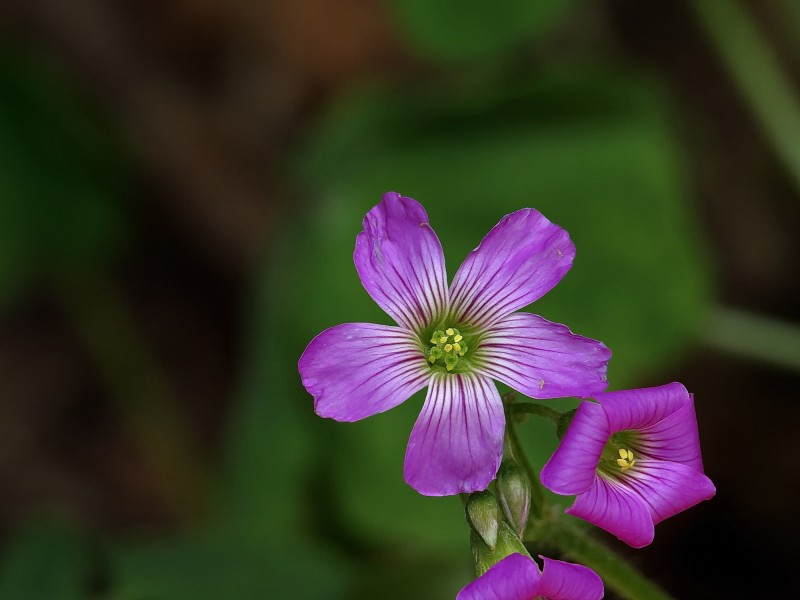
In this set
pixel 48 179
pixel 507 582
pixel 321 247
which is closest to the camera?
pixel 507 582

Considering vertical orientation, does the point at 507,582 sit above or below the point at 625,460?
below

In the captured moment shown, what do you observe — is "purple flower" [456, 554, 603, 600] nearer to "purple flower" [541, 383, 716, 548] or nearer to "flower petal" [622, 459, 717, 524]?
"purple flower" [541, 383, 716, 548]

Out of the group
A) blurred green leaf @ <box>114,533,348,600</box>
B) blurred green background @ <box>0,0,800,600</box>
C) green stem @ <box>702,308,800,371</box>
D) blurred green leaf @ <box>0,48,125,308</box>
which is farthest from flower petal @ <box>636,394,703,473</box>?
blurred green leaf @ <box>0,48,125,308</box>

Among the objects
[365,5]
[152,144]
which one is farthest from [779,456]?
[152,144]

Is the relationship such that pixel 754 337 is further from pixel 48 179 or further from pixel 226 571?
pixel 48 179

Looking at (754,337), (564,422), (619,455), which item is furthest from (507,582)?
(754,337)

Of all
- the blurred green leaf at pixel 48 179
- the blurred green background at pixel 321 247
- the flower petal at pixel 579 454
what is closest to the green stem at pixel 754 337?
the blurred green background at pixel 321 247

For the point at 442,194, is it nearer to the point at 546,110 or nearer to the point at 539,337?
the point at 546,110
